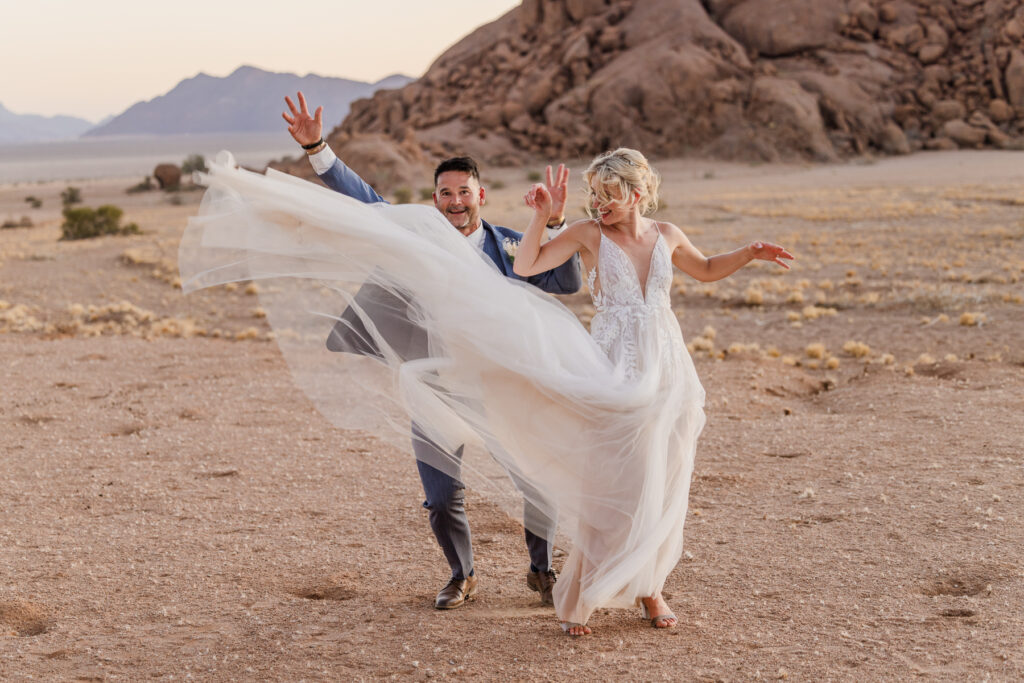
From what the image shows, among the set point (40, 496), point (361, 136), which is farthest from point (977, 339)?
point (361, 136)

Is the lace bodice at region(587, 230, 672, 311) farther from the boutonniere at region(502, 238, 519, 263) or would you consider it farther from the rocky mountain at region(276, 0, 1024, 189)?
the rocky mountain at region(276, 0, 1024, 189)

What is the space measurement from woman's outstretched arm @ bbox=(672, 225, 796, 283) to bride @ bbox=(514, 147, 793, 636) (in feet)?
0.04

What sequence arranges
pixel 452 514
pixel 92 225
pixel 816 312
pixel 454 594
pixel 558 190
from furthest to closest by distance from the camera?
pixel 92 225 → pixel 816 312 → pixel 454 594 → pixel 452 514 → pixel 558 190

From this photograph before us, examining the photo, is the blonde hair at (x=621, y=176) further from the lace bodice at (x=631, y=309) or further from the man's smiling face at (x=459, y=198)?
the man's smiling face at (x=459, y=198)

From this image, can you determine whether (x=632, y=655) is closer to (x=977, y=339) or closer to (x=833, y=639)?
(x=833, y=639)

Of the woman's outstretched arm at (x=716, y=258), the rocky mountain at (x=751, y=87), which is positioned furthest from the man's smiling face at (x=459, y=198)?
the rocky mountain at (x=751, y=87)

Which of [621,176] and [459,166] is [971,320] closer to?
[621,176]

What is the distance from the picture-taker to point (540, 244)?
4.30 meters

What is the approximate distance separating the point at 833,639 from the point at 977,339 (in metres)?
8.66

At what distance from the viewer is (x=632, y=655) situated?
412cm

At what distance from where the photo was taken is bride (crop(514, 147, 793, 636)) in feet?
13.6

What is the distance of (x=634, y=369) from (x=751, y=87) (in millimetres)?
54570

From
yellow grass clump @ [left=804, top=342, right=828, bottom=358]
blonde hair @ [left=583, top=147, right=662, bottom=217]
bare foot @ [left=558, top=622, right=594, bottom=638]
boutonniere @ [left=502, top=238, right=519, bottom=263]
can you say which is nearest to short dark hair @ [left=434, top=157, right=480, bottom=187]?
boutonniere @ [left=502, top=238, right=519, bottom=263]

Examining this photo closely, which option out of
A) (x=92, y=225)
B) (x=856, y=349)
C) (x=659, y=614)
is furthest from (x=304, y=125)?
(x=92, y=225)
